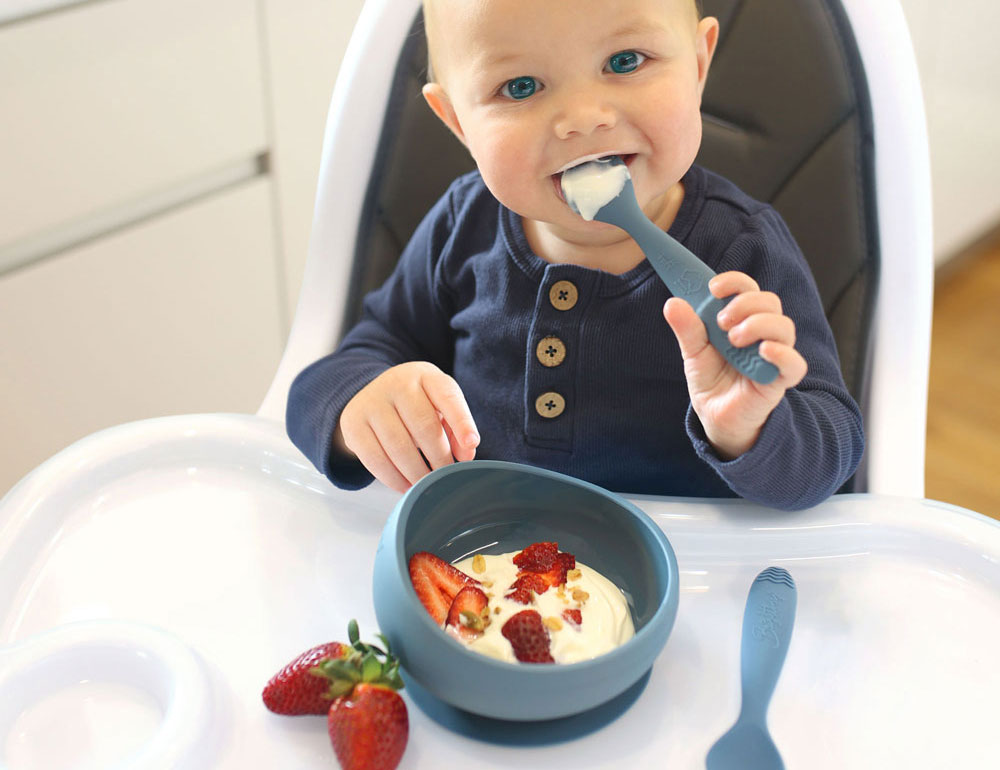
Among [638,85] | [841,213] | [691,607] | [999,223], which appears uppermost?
[638,85]

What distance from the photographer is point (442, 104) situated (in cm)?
89

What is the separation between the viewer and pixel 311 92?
173 centimetres

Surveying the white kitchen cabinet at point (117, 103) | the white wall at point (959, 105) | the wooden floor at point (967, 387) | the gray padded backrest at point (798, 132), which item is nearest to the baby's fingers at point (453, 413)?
the gray padded backrest at point (798, 132)

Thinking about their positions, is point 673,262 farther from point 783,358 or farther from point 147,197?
point 147,197

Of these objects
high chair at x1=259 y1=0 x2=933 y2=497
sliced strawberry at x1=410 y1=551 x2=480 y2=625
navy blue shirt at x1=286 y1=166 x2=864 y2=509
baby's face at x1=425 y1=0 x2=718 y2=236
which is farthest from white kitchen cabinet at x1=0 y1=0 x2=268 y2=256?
sliced strawberry at x1=410 y1=551 x2=480 y2=625

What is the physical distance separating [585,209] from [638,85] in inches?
3.5

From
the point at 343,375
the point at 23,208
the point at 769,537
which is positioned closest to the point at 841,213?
the point at 769,537

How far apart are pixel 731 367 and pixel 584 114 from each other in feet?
0.62

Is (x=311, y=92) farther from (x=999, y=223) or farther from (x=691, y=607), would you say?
(x=999, y=223)

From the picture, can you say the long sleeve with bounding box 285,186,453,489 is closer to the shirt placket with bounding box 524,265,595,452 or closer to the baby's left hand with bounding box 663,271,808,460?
the shirt placket with bounding box 524,265,595,452

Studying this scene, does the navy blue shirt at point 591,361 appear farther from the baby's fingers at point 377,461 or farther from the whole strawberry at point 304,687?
the whole strawberry at point 304,687

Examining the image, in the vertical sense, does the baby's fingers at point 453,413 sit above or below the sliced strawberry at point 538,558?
above

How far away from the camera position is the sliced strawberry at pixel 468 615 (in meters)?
0.61

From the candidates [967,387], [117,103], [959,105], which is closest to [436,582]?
[117,103]
